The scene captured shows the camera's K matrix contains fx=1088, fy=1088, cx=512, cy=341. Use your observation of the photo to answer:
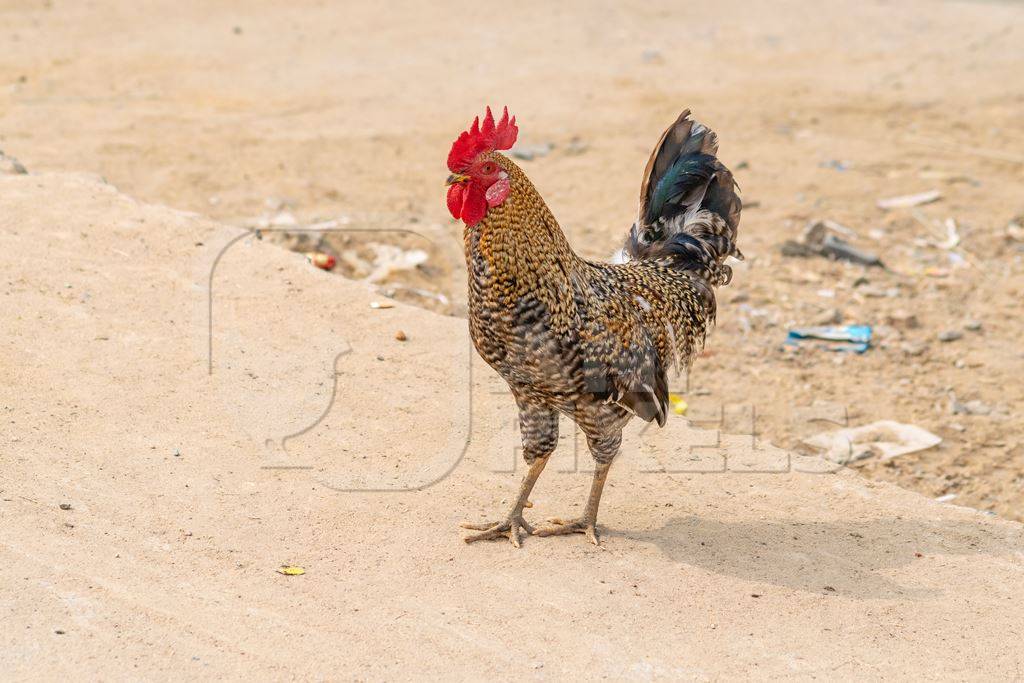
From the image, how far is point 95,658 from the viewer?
13.9 ft

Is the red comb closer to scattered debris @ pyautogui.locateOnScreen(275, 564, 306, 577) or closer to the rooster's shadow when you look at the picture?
scattered debris @ pyautogui.locateOnScreen(275, 564, 306, 577)

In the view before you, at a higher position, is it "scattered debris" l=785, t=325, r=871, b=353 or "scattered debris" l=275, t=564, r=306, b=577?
"scattered debris" l=785, t=325, r=871, b=353

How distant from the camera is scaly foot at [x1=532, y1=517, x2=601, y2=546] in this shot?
5632 millimetres

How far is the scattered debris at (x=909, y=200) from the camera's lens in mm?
11234

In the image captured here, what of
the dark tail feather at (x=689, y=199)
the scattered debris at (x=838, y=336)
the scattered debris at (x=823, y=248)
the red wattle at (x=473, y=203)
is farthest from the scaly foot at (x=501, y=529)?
the scattered debris at (x=823, y=248)

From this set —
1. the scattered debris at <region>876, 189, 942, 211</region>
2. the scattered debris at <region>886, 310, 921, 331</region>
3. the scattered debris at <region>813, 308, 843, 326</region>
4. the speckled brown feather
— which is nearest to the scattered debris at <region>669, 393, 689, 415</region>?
the scattered debris at <region>813, 308, 843, 326</region>

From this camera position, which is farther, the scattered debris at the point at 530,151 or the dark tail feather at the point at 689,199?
the scattered debris at the point at 530,151

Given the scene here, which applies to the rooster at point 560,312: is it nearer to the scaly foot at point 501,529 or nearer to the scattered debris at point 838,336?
the scaly foot at point 501,529

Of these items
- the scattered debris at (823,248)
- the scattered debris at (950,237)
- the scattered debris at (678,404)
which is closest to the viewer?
the scattered debris at (678,404)

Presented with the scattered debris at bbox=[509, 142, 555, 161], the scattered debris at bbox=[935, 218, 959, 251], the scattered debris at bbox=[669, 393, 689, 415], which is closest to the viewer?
the scattered debris at bbox=[669, 393, 689, 415]

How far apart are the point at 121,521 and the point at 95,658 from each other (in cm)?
101

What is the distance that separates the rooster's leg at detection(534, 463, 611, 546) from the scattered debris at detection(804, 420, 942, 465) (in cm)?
230

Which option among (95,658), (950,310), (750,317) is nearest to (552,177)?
(750,317)

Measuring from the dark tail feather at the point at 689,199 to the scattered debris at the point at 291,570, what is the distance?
268cm
